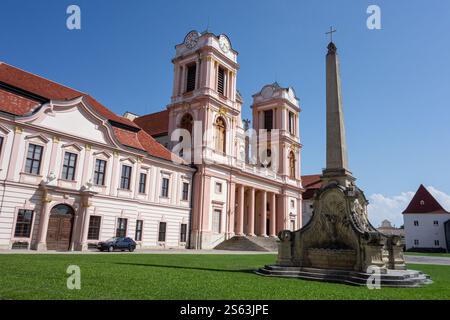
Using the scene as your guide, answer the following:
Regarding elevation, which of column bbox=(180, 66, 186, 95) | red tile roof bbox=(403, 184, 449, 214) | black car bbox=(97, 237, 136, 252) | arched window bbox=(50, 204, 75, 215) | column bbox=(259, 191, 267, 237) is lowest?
black car bbox=(97, 237, 136, 252)

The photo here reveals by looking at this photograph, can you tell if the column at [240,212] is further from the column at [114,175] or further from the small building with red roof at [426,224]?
the small building with red roof at [426,224]

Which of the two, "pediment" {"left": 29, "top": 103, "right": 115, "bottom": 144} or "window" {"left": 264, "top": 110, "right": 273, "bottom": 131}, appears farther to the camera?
"window" {"left": 264, "top": 110, "right": 273, "bottom": 131}

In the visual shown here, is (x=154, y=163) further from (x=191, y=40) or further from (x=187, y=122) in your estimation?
(x=191, y=40)

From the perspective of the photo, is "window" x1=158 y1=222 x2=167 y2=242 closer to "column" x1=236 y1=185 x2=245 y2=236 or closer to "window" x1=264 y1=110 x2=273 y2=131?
→ "column" x1=236 y1=185 x2=245 y2=236

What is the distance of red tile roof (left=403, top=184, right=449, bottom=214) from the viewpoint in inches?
2516

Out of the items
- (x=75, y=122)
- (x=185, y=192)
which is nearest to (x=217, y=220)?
(x=185, y=192)

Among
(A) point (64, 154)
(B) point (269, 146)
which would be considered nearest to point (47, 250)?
(A) point (64, 154)

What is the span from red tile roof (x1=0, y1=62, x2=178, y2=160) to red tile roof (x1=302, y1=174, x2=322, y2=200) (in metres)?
42.4

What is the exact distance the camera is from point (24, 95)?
24.3 metres

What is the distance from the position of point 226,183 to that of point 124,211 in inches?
596

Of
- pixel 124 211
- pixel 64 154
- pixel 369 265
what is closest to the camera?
pixel 369 265

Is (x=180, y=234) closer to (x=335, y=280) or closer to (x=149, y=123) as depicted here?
(x=149, y=123)

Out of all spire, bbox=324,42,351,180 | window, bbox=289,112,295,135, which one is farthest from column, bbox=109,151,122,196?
window, bbox=289,112,295,135

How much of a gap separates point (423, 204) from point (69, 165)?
63.6 m
